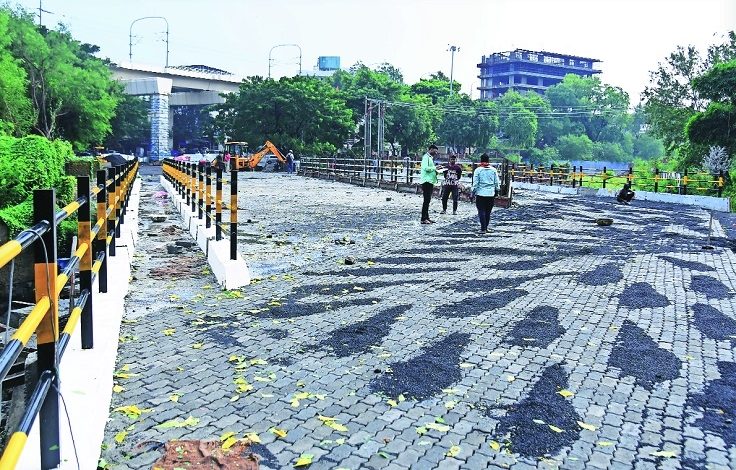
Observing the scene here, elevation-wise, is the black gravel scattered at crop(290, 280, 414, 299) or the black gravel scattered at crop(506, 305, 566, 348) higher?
the black gravel scattered at crop(506, 305, 566, 348)

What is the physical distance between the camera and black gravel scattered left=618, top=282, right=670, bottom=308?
7090 millimetres

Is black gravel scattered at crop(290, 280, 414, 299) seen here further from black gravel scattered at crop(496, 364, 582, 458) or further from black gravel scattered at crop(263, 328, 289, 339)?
black gravel scattered at crop(496, 364, 582, 458)

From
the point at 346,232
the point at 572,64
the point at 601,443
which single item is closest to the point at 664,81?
the point at 346,232

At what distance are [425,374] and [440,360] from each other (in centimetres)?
35

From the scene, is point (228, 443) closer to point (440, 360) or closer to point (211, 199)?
point (440, 360)

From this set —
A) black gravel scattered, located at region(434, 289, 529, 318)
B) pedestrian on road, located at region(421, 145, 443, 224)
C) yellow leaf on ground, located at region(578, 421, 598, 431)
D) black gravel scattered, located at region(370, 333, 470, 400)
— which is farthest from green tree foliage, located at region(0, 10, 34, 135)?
yellow leaf on ground, located at region(578, 421, 598, 431)

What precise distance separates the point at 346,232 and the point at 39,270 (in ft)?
35.8

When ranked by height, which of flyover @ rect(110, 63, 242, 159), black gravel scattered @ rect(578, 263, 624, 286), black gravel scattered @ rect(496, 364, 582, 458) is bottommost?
black gravel scattered @ rect(496, 364, 582, 458)

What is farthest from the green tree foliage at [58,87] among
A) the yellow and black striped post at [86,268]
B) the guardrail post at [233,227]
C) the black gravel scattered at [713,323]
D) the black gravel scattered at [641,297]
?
the black gravel scattered at [713,323]

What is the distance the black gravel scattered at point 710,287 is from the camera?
7.61m

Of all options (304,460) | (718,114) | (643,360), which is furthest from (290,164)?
(304,460)

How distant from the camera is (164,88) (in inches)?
2581

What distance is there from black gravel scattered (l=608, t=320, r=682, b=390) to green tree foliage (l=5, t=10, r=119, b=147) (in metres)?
43.3

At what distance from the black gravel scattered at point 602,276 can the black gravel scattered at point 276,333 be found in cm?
408
